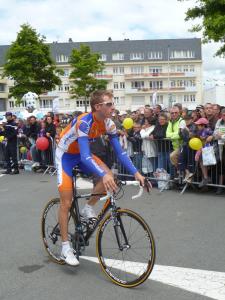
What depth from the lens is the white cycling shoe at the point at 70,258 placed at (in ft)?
15.8

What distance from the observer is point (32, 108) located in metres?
22.2

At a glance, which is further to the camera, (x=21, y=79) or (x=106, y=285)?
(x=21, y=79)

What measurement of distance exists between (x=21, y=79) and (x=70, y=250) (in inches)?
1361

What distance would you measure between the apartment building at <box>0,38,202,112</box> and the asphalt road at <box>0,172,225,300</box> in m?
92.0

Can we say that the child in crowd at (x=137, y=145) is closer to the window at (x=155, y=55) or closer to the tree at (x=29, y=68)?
the tree at (x=29, y=68)

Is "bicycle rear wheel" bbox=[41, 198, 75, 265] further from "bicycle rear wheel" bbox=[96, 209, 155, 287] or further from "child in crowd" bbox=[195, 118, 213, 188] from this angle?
"child in crowd" bbox=[195, 118, 213, 188]

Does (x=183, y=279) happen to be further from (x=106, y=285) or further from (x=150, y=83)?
(x=150, y=83)

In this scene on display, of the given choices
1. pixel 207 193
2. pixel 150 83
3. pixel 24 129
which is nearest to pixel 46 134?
pixel 24 129

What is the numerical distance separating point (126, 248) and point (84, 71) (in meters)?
50.7

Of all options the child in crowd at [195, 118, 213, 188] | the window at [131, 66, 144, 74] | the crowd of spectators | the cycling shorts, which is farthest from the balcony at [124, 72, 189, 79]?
the cycling shorts

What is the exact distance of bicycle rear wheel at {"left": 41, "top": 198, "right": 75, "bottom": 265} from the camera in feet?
17.2

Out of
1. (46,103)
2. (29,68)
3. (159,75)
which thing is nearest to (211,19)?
(29,68)

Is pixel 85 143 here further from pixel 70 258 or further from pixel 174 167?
pixel 174 167

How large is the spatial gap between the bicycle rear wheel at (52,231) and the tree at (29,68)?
33.5 metres
